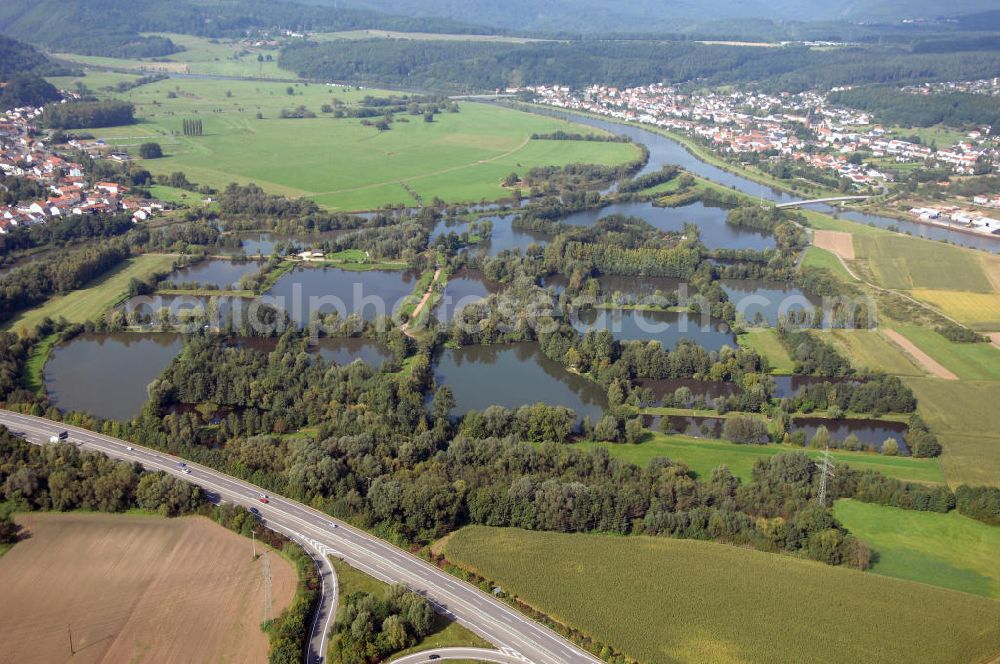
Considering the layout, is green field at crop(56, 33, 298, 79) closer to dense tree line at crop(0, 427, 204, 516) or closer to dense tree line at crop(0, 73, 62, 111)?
dense tree line at crop(0, 73, 62, 111)

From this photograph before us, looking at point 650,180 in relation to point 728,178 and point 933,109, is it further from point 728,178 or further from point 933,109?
point 933,109

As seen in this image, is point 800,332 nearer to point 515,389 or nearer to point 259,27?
point 515,389

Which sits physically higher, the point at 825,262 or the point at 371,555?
the point at 825,262

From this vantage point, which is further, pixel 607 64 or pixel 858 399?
pixel 607 64

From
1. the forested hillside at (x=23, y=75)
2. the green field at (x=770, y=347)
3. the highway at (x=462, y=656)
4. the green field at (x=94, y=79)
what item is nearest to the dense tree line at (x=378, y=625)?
the highway at (x=462, y=656)

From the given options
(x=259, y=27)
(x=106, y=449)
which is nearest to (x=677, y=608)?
(x=106, y=449)

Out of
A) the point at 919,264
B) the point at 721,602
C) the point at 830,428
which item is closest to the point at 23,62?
the point at 919,264

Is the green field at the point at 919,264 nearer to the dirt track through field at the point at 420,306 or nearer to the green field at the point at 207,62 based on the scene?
the dirt track through field at the point at 420,306
